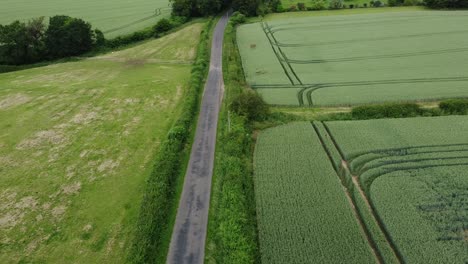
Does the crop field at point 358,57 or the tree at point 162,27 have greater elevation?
the tree at point 162,27

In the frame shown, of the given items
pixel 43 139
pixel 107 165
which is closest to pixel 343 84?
pixel 107 165

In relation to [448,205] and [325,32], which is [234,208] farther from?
[325,32]

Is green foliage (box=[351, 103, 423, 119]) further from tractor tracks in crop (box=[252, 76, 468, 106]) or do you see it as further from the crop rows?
tractor tracks in crop (box=[252, 76, 468, 106])

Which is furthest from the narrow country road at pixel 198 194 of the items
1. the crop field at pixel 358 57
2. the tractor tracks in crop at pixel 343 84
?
the tractor tracks in crop at pixel 343 84

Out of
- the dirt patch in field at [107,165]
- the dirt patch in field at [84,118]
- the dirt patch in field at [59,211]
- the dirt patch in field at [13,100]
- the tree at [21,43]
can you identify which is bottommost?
the dirt patch in field at [59,211]

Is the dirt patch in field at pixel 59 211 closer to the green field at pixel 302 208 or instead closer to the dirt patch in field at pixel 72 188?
the dirt patch in field at pixel 72 188

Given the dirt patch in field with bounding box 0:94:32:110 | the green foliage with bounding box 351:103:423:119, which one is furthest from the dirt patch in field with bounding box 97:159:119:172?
the green foliage with bounding box 351:103:423:119
